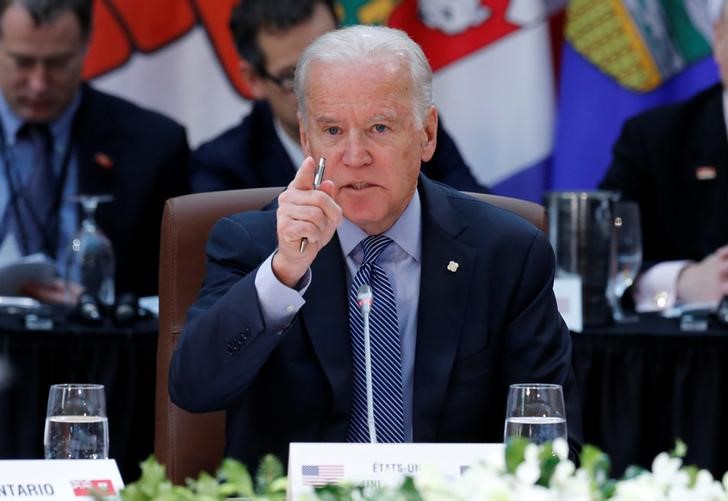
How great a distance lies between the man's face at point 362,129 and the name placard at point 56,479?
0.81m

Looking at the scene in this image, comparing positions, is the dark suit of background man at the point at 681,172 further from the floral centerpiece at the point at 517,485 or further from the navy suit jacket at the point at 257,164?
the floral centerpiece at the point at 517,485

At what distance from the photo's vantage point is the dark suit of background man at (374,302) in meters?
2.54

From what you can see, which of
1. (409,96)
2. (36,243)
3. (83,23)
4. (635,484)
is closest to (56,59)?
(83,23)

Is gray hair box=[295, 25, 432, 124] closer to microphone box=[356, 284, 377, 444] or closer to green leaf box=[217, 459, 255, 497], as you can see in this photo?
microphone box=[356, 284, 377, 444]

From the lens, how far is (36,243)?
538 cm

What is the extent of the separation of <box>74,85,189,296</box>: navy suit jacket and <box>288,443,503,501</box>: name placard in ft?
10.7

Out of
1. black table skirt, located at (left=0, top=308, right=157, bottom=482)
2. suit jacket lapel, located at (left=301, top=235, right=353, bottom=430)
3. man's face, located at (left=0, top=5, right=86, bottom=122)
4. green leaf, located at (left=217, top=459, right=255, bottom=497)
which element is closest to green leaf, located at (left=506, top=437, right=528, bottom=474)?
green leaf, located at (left=217, top=459, right=255, bottom=497)

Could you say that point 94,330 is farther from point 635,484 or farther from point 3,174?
point 635,484

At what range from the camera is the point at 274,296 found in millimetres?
2500

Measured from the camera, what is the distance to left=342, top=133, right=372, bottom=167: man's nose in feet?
8.57

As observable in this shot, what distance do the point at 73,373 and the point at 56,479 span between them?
7.38 ft

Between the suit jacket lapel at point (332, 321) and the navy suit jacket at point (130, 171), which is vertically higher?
the navy suit jacket at point (130, 171)

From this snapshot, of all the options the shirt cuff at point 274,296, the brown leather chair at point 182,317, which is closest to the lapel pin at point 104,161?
the brown leather chair at point 182,317

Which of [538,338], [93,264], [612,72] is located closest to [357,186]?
[538,338]
